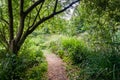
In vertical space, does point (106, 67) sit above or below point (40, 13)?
below

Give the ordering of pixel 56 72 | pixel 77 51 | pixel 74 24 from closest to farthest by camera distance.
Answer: pixel 56 72 < pixel 74 24 < pixel 77 51

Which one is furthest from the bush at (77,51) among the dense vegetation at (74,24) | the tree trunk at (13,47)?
the tree trunk at (13,47)

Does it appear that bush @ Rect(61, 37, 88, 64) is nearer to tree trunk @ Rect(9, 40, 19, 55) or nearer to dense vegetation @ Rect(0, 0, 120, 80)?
dense vegetation @ Rect(0, 0, 120, 80)

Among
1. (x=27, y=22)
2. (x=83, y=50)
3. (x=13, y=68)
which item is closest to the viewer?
(x=13, y=68)

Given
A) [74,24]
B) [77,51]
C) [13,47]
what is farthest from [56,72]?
[77,51]

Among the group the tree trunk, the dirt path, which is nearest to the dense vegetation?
the tree trunk

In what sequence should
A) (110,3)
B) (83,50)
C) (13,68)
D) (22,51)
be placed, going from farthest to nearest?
(83,50)
(22,51)
(110,3)
(13,68)

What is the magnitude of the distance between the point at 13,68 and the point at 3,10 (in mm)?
2384

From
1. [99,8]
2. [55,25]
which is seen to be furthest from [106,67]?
[55,25]

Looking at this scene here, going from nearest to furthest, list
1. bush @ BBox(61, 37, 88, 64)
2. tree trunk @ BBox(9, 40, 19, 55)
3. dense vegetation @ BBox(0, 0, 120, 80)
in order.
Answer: dense vegetation @ BBox(0, 0, 120, 80) → tree trunk @ BBox(9, 40, 19, 55) → bush @ BBox(61, 37, 88, 64)

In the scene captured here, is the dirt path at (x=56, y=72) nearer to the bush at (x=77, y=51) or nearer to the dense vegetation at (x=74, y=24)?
the dense vegetation at (x=74, y=24)

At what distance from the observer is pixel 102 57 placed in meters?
7.13

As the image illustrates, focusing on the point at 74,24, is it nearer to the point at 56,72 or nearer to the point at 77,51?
the point at 56,72

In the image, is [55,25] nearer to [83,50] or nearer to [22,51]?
[22,51]
